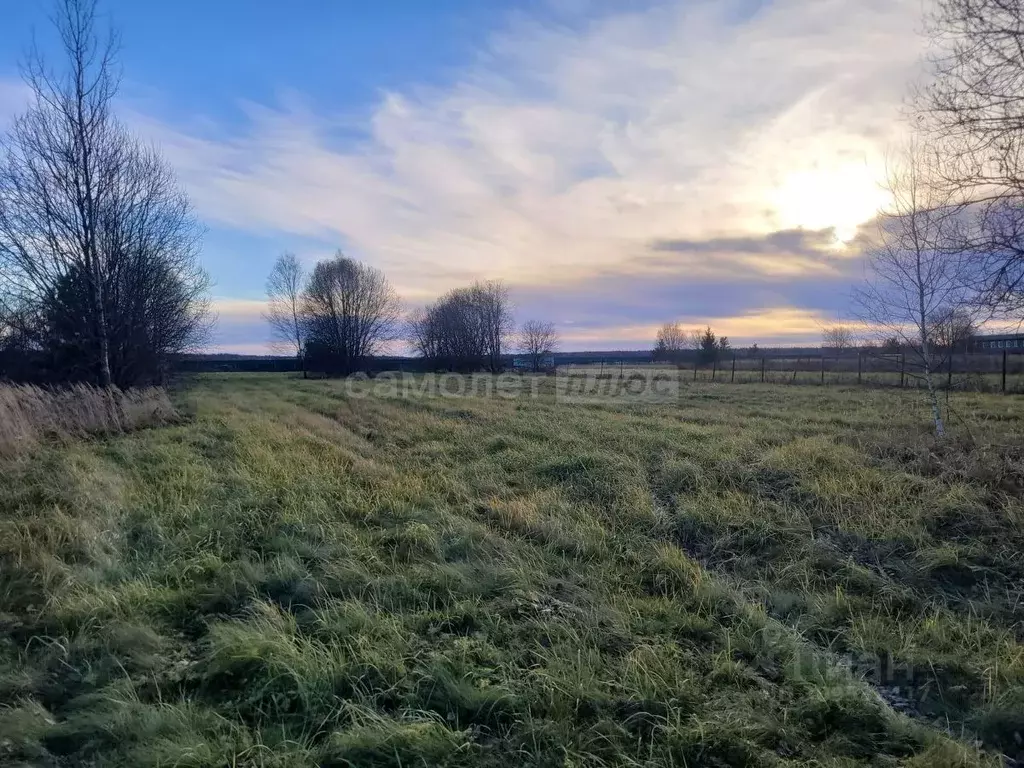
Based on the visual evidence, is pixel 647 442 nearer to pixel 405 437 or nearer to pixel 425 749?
pixel 405 437

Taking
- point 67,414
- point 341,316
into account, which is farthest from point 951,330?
point 341,316

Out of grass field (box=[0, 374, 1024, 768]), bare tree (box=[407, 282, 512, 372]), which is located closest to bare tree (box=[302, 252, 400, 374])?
bare tree (box=[407, 282, 512, 372])

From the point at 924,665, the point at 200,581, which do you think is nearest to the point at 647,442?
the point at 924,665

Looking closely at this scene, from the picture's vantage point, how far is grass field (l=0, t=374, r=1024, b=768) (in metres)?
2.57

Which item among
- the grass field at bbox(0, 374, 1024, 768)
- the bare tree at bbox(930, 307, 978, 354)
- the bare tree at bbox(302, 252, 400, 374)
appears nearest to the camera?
the grass field at bbox(0, 374, 1024, 768)

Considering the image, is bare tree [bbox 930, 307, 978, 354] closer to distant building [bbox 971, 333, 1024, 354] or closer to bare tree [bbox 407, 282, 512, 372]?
distant building [bbox 971, 333, 1024, 354]

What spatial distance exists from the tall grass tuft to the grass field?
113 cm

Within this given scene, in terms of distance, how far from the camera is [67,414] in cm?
1052

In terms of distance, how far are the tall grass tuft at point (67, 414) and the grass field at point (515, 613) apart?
1.13 metres

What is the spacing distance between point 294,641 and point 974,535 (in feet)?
20.1

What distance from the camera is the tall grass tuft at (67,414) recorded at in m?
8.60

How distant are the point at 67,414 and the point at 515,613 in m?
11.1

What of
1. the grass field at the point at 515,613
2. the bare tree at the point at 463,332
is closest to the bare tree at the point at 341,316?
the bare tree at the point at 463,332

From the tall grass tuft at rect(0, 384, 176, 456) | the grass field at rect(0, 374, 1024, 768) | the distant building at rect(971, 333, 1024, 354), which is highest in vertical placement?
the distant building at rect(971, 333, 1024, 354)
